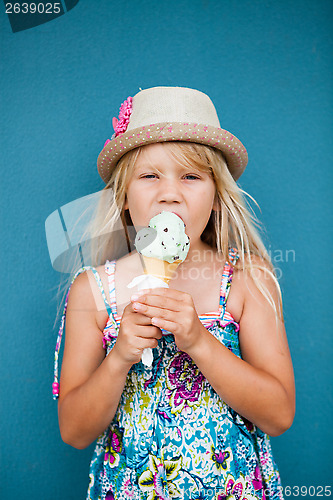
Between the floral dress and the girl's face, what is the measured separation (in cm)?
27

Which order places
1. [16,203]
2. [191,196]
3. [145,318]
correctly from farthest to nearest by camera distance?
[16,203]
[191,196]
[145,318]

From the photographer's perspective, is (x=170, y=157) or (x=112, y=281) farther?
(x=112, y=281)

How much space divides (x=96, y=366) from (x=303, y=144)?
110 centimetres

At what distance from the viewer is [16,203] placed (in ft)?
5.37

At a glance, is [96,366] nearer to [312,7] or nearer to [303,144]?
[303,144]

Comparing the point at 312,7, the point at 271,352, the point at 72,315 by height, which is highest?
the point at 312,7

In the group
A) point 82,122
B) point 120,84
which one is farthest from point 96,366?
point 120,84

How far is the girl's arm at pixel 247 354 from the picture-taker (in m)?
1.03

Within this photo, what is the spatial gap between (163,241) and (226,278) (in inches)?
14.1

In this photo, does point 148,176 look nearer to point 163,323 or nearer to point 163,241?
point 163,241

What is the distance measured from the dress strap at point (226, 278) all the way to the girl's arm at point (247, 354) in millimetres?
35

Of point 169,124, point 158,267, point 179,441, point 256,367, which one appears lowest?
point 179,441

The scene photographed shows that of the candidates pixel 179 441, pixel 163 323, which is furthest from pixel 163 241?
pixel 179 441

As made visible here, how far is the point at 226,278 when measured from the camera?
1.32 metres
